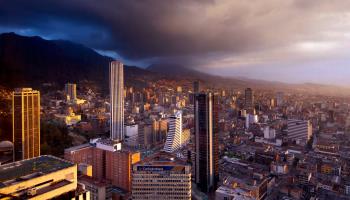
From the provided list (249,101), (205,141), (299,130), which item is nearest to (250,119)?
(249,101)

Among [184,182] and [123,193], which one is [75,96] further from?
[184,182]

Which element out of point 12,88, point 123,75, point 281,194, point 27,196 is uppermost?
point 123,75

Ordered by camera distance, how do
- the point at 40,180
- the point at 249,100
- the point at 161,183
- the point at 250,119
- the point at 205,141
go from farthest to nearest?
the point at 250,119 < the point at 249,100 < the point at 205,141 < the point at 161,183 < the point at 40,180

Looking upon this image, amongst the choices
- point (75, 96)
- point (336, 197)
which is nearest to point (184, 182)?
point (336, 197)

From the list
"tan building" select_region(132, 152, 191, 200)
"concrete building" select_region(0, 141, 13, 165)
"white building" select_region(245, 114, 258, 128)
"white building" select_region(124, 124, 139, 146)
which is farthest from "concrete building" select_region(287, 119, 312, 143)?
"concrete building" select_region(0, 141, 13, 165)

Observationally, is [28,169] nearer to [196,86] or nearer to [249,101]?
[196,86]

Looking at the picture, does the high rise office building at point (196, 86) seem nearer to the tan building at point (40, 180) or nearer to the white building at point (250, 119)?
the white building at point (250, 119)
